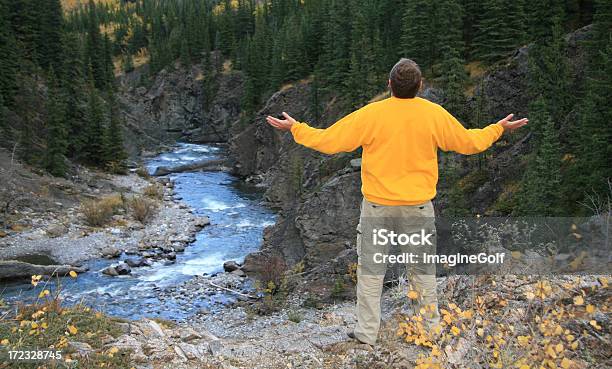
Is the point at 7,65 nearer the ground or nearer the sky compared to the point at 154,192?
nearer the sky

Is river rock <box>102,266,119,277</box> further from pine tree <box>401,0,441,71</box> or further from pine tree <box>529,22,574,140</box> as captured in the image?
pine tree <box>401,0,441,71</box>

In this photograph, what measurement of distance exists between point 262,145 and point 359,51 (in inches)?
773

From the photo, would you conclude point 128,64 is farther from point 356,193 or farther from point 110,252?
point 356,193

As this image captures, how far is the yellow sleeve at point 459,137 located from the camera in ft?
16.0

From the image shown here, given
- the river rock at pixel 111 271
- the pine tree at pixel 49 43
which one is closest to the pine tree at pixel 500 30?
the river rock at pixel 111 271

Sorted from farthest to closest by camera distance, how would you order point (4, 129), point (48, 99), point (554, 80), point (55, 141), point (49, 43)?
point (49, 43), point (48, 99), point (4, 129), point (55, 141), point (554, 80)

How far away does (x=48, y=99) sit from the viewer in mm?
45594

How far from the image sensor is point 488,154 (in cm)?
2641

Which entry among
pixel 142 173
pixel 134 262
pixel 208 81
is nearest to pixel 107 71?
pixel 208 81

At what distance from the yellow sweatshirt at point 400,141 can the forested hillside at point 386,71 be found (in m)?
11.0

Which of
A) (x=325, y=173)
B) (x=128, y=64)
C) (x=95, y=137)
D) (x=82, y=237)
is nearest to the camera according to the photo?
(x=82, y=237)

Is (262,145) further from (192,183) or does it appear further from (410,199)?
(410,199)

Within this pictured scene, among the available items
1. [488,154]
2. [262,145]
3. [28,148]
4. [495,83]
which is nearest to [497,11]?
[495,83]

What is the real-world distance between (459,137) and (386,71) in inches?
1659
